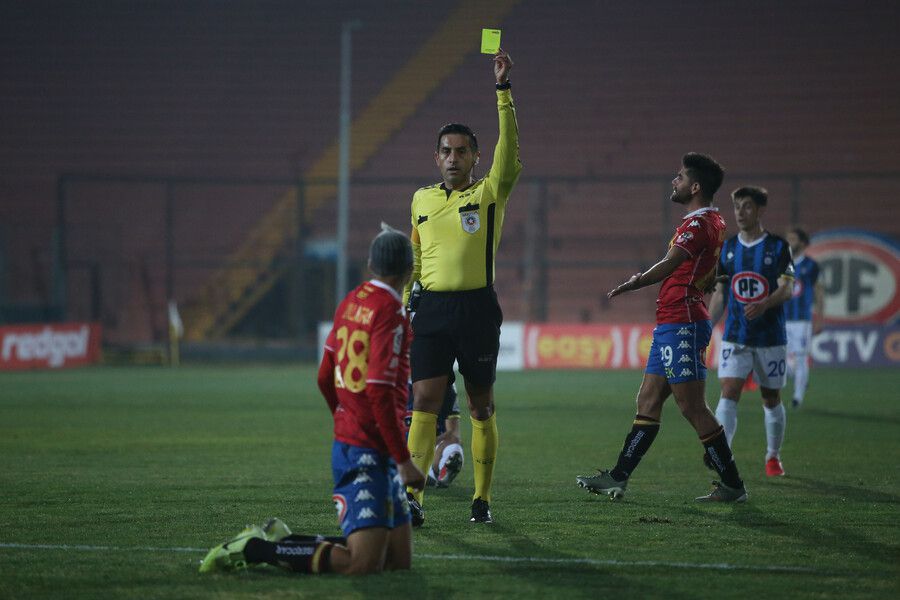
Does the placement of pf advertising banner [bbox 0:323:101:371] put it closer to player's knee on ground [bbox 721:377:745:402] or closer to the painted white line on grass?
player's knee on ground [bbox 721:377:745:402]

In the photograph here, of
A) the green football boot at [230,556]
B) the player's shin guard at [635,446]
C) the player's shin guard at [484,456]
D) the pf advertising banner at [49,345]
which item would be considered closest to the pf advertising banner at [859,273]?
the pf advertising banner at [49,345]

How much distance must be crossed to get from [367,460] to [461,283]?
173 cm

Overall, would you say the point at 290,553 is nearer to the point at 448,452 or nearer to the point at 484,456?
the point at 484,456

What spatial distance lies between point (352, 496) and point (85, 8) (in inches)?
1367

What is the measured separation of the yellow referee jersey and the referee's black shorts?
0.26 feet

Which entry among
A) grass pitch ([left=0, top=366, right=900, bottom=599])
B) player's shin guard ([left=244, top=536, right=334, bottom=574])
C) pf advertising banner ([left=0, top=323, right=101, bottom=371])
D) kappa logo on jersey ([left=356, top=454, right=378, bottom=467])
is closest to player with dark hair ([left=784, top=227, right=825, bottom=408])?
grass pitch ([left=0, top=366, right=900, bottom=599])

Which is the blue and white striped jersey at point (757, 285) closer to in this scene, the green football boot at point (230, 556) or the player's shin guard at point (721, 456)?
the player's shin guard at point (721, 456)

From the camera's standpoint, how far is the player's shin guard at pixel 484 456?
7199 millimetres

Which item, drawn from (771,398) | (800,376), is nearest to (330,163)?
(800,376)

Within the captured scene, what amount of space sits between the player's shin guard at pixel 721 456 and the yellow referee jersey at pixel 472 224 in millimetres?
1917

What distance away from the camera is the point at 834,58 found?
33781 mm

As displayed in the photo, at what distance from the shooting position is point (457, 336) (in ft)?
22.9

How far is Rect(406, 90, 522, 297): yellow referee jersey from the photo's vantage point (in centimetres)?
698

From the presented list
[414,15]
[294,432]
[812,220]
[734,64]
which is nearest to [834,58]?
[734,64]
